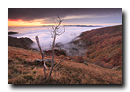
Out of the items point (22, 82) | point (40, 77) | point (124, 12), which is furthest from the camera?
point (124, 12)

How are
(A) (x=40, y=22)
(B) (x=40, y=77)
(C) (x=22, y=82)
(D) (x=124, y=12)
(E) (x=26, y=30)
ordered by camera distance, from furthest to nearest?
(E) (x=26, y=30)
(A) (x=40, y=22)
(D) (x=124, y=12)
(B) (x=40, y=77)
(C) (x=22, y=82)

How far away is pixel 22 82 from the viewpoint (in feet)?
11.3

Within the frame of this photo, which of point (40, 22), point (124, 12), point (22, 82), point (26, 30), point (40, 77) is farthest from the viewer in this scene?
point (26, 30)
